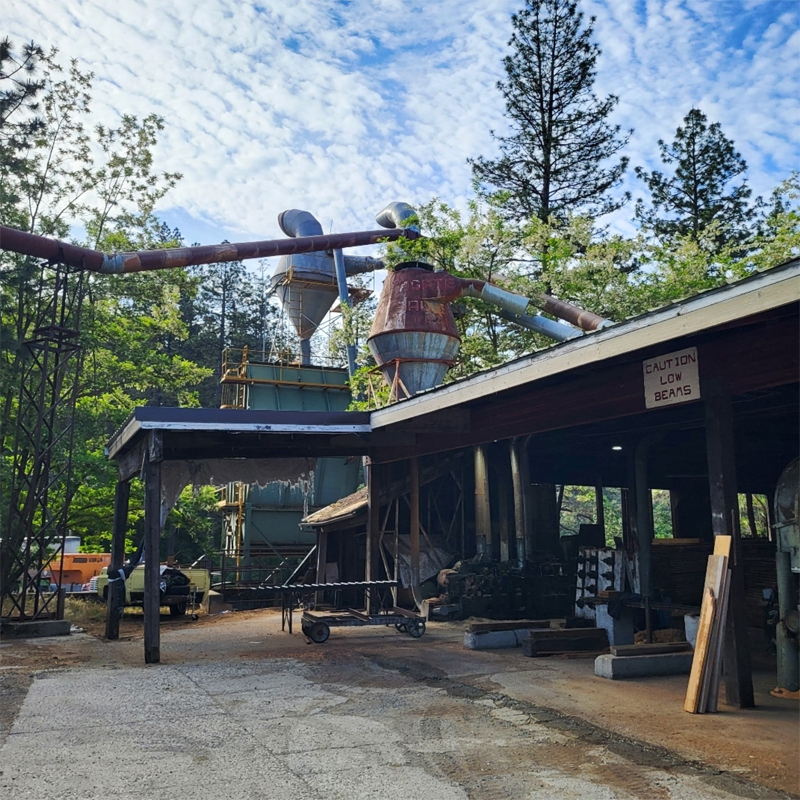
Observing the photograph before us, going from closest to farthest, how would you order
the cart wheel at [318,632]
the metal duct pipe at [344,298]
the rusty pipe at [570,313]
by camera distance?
the cart wheel at [318,632], the rusty pipe at [570,313], the metal duct pipe at [344,298]

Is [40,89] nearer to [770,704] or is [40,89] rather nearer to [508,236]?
[508,236]

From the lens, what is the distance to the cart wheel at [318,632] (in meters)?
12.5

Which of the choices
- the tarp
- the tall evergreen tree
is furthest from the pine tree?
the tarp

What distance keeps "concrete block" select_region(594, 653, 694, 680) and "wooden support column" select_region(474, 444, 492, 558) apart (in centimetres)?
762

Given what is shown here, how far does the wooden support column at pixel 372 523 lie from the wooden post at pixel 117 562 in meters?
4.99

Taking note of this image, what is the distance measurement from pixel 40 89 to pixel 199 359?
34.7m

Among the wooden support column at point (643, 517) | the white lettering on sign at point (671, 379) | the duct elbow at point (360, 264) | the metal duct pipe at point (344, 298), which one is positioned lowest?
the wooden support column at point (643, 517)

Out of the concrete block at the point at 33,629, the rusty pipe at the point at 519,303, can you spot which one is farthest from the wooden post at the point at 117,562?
the rusty pipe at the point at 519,303

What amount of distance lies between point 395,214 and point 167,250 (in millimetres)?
11849

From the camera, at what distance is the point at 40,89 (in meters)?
20.3

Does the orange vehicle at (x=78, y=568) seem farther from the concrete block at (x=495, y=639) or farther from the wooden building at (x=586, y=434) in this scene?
the concrete block at (x=495, y=639)

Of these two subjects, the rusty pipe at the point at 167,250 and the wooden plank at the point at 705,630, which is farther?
the rusty pipe at the point at 167,250

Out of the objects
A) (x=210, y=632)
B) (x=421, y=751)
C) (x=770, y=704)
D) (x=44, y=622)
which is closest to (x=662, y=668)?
(x=770, y=704)

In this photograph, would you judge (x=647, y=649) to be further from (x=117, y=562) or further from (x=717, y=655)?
(x=117, y=562)
